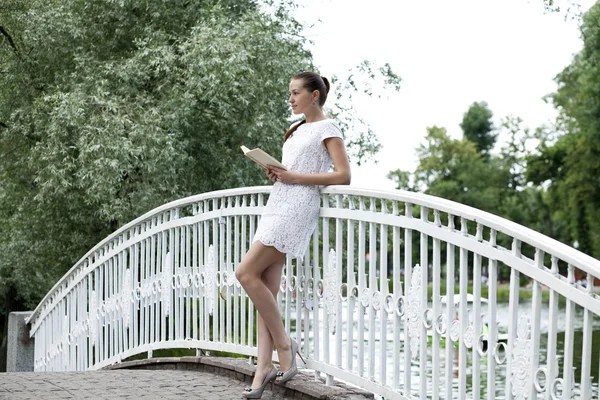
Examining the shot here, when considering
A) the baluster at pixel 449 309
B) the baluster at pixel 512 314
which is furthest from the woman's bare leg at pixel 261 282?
the baluster at pixel 512 314

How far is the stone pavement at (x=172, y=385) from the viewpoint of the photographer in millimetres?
5633

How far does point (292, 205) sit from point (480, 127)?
7936 cm

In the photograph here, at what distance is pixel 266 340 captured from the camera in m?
5.70

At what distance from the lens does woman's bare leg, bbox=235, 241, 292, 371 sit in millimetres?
5555

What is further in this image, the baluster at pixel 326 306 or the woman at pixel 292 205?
the baluster at pixel 326 306

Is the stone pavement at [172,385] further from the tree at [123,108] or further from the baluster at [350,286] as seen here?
the tree at [123,108]

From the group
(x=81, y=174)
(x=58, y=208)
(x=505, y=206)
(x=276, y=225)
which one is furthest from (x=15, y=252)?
(x=505, y=206)

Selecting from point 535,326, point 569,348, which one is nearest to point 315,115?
point 535,326

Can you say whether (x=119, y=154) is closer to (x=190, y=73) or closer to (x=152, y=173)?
(x=152, y=173)

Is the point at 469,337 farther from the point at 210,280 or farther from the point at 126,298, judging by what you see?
the point at 126,298

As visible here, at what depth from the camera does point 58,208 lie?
1497 centimetres

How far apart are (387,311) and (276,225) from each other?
2.72 feet

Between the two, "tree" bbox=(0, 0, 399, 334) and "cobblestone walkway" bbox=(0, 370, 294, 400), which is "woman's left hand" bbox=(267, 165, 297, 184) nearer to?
"cobblestone walkway" bbox=(0, 370, 294, 400)

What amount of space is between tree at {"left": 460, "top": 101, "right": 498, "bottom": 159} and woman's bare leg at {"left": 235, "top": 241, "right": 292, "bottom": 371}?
7867 cm
